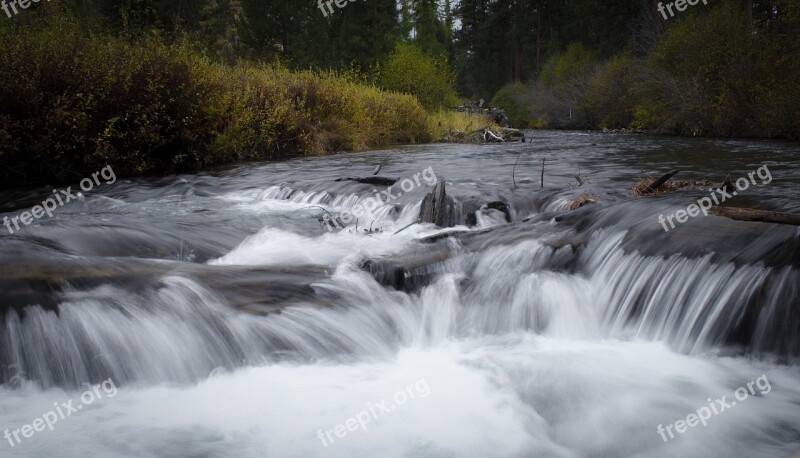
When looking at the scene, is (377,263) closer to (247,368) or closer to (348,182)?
(247,368)

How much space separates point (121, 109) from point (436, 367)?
9538 millimetres

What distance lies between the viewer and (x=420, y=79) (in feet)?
102

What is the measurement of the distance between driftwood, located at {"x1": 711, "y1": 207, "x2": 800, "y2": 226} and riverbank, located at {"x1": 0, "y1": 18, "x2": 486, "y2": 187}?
10.1 meters

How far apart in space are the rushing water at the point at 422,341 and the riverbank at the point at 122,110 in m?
5.29

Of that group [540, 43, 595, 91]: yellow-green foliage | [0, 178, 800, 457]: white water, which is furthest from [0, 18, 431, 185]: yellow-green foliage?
[540, 43, 595, 91]: yellow-green foliage

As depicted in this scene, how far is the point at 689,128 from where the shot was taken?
23.9m

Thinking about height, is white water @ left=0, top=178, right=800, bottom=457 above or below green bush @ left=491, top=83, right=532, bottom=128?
below

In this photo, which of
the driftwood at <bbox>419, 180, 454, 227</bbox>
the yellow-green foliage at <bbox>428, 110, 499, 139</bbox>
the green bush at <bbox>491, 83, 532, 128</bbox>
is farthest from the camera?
the green bush at <bbox>491, 83, 532, 128</bbox>

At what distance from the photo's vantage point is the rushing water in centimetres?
308

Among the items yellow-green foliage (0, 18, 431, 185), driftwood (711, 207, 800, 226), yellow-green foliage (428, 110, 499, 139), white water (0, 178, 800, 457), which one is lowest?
white water (0, 178, 800, 457)

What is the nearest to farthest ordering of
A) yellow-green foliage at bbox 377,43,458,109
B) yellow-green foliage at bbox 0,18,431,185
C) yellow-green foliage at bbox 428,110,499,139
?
yellow-green foliage at bbox 0,18,431,185 < yellow-green foliage at bbox 428,110,499,139 < yellow-green foliage at bbox 377,43,458,109

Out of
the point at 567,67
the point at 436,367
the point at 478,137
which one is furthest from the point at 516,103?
the point at 436,367

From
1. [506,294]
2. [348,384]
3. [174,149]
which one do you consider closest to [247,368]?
[348,384]

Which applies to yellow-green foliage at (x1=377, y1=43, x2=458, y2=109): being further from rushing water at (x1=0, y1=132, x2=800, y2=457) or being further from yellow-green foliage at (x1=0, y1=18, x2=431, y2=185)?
rushing water at (x1=0, y1=132, x2=800, y2=457)
